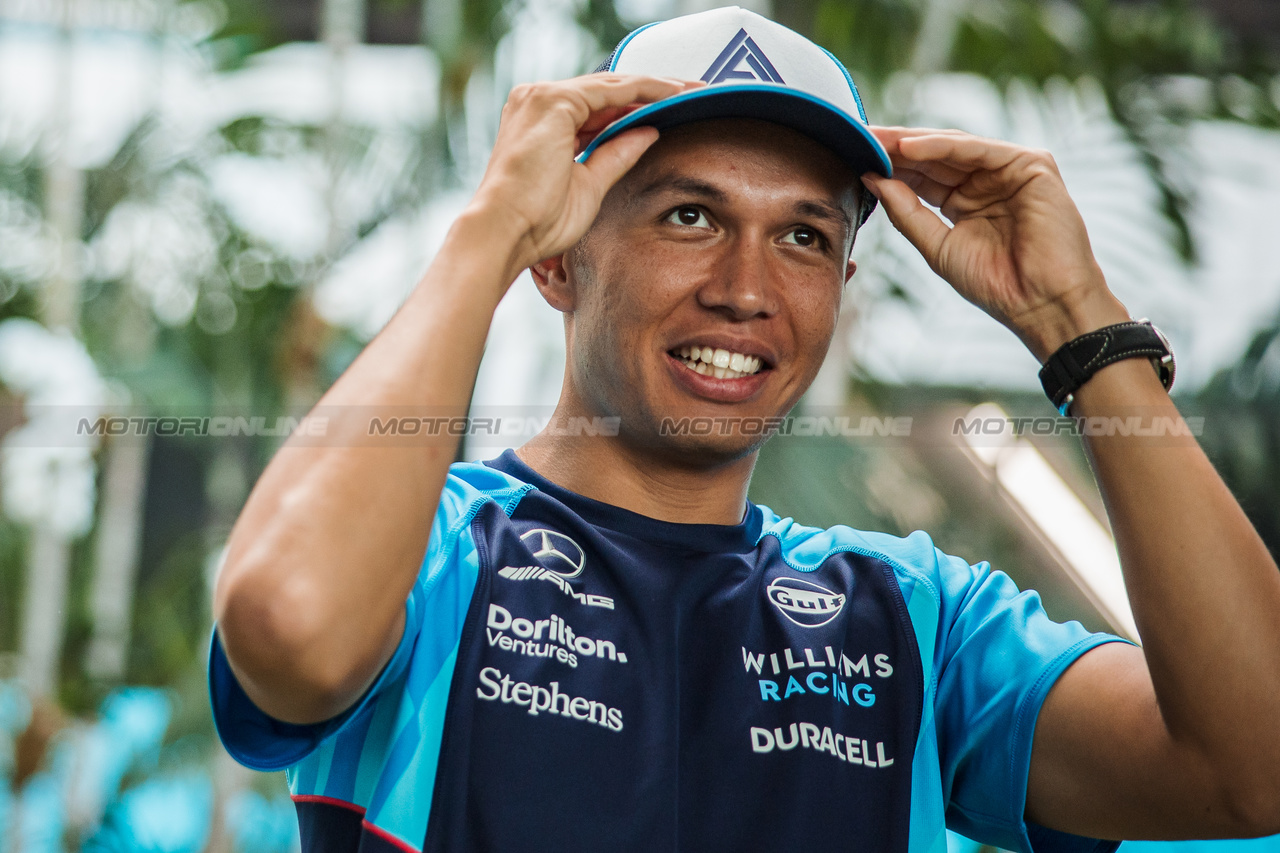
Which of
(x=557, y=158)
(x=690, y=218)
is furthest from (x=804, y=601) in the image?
(x=557, y=158)

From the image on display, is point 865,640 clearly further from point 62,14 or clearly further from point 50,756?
point 62,14

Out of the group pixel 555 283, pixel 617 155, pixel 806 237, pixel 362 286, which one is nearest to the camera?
pixel 617 155

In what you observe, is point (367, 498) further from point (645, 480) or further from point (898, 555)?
point (898, 555)

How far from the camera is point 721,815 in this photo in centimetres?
113

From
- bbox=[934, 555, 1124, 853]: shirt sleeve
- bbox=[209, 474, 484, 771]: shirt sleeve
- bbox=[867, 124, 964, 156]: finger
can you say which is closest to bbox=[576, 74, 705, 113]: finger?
bbox=[867, 124, 964, 156]: finger

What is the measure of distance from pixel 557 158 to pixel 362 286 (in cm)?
274

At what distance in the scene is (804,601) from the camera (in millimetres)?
1314

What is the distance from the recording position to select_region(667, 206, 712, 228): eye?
1.32 m

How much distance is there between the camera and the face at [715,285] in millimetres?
1296

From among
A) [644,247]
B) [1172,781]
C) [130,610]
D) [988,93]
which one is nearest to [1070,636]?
[1172,781]

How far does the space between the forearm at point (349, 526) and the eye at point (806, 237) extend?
0.44 metres

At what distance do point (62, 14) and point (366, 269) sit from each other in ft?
5.43

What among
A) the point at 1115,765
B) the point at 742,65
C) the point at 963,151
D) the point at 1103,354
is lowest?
the point at 1115,765

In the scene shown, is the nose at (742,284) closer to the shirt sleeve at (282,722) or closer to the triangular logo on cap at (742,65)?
the triangular logo on cap at (742,65)
